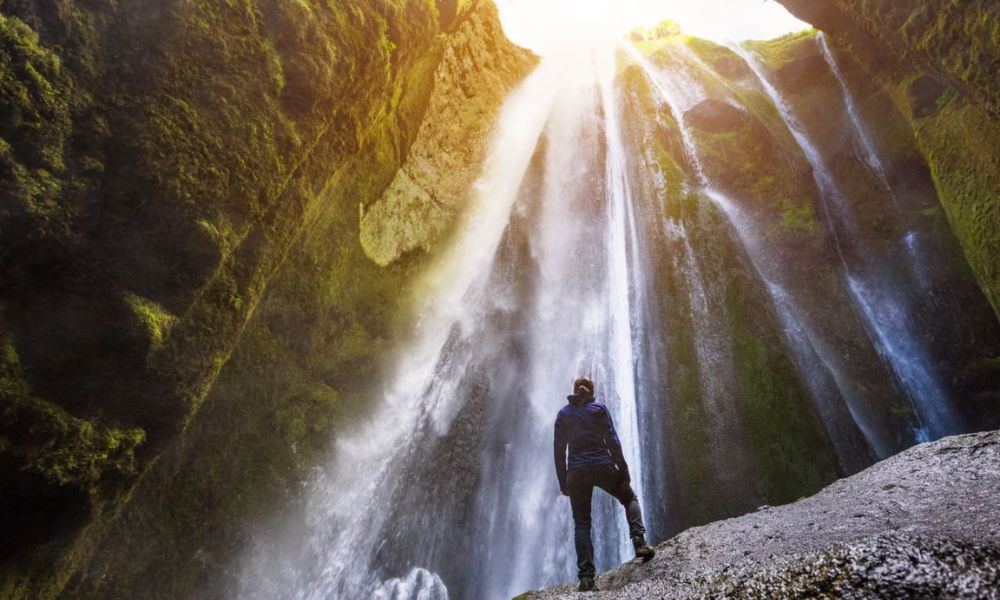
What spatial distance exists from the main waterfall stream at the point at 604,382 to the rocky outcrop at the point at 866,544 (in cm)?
455

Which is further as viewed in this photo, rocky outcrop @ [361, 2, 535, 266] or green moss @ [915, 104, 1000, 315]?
rocky outcrop @ [361, 2, 535, 266]

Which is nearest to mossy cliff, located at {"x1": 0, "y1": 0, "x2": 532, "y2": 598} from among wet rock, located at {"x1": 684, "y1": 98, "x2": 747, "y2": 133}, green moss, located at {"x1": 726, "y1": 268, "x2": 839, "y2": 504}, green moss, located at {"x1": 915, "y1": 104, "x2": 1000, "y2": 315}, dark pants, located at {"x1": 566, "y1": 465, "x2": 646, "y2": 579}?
dark pants, located at {"x1": 566, "y1": 465, "x2": 646, "y2": 579}

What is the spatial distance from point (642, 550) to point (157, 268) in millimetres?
5507

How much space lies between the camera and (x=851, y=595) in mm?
1980

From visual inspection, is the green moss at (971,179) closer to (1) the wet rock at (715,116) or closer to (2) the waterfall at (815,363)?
(2) the waterfall at (815,363)

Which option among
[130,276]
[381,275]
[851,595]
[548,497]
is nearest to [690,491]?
[548,497]

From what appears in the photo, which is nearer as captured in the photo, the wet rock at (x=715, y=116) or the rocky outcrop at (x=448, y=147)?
the rocky outcrop at (x=448, y=147)

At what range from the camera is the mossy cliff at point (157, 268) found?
425cm

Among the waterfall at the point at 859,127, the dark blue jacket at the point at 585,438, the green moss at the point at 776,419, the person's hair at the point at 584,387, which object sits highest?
the waterfall at the point at 859,127

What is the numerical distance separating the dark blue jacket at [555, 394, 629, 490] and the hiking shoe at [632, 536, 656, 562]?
0.58m

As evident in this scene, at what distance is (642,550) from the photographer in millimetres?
4551

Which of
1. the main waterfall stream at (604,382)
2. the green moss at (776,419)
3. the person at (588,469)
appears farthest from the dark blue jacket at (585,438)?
the green moss at (776,419)

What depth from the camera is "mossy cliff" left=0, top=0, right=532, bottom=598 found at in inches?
167

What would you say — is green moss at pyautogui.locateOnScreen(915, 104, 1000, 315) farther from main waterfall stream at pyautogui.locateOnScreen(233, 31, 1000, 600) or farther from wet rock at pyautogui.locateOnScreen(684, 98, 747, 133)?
wet rock at pyautogui.locateOnScreen(684, 98, 747, 133)
